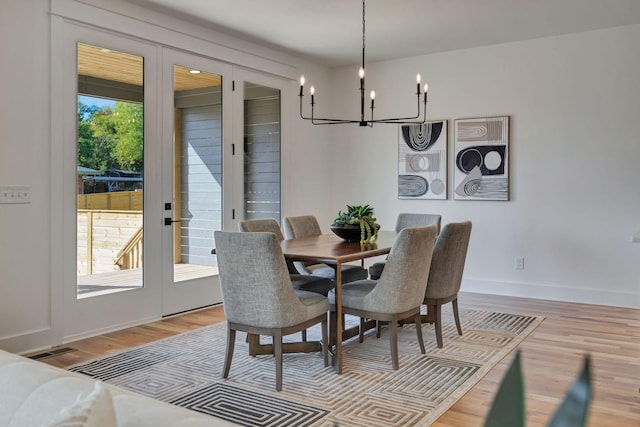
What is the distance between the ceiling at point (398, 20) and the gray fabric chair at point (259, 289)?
7.50ft

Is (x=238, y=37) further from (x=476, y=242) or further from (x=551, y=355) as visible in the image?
(x=551, y=355)

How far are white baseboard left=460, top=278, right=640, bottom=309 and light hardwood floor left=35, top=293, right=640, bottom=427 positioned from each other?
5.6 inches

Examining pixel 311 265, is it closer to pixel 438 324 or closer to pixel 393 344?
pixel 438 324

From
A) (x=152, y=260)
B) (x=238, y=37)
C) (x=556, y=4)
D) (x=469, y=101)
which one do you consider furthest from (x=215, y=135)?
(x=556, y=4)

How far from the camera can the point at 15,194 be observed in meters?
3.67

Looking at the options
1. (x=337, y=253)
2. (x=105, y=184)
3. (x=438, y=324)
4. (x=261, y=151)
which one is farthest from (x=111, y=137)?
(x=438, y=324)

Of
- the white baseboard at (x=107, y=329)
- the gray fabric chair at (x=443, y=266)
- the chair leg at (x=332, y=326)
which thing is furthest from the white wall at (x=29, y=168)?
the gray fabric chair at (x=443, y=266)

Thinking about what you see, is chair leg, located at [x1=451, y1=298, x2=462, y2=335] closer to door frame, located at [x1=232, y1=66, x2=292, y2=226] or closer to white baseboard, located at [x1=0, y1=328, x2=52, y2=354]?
door frame, located at [x1=232, y1=66, x2=292, y2=226]

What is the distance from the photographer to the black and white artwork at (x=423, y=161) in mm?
6047

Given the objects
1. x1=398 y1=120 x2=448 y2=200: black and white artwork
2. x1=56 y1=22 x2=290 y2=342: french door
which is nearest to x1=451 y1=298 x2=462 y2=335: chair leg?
x1=398 y1=120 x2=448 y2=200: black and white artwork

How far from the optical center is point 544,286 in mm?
5543

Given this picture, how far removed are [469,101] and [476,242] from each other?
1502 mm

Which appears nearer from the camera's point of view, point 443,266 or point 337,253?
point 337,253

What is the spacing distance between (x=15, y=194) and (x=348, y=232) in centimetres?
226
